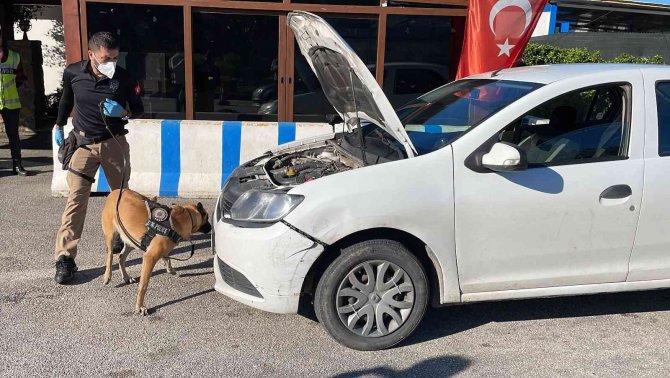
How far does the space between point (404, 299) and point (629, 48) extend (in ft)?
33.8

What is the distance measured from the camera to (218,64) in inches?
314

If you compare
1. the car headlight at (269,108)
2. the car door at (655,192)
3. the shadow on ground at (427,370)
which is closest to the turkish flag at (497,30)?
the car headlight at (269,108)

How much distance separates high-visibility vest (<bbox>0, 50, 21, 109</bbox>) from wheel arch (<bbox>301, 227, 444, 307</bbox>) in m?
6.24

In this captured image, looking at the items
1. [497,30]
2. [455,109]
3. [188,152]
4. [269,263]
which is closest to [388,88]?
[497,30]

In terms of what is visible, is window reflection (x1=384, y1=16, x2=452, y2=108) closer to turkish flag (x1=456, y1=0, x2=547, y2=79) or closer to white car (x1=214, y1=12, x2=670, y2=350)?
turkish flag (x1=456, y1=0, x2=547, y2=79)

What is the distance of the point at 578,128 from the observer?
4059mm

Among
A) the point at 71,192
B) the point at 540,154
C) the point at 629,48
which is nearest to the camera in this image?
the point at 540,154

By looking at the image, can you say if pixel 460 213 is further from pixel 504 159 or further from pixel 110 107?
pixel 110 107

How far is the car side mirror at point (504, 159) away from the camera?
3484 mm

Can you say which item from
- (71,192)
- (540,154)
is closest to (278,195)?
(540,154)

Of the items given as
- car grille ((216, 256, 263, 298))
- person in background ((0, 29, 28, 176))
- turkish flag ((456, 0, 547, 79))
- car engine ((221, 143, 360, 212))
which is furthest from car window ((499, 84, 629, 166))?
person in background ((0, 29, 28, 176))

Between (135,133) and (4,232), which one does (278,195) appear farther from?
(135,133)

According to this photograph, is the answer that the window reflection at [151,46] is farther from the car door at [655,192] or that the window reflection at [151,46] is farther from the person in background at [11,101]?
the car door at [655,192]

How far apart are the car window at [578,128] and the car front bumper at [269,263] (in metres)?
1.49
